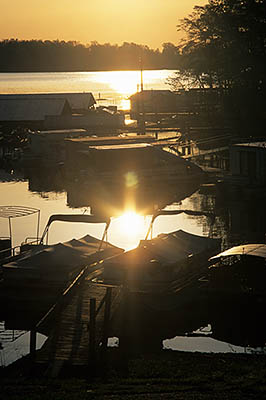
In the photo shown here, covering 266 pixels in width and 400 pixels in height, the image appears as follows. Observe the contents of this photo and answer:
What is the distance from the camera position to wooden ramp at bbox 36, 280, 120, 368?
89.1 feet

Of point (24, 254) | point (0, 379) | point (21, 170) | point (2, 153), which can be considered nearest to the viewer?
point (0, 379)

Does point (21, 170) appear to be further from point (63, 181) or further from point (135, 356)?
point (135, 356)

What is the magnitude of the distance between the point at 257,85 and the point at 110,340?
7266 cm

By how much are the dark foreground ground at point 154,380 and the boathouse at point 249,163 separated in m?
38.3

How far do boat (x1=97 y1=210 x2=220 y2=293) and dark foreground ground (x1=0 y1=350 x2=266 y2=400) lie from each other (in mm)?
5974

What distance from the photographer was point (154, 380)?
Result: 79.7 feet

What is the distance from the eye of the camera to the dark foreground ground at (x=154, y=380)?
22.0 m

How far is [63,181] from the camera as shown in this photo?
7669 centimetres

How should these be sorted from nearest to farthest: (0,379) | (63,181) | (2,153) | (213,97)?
(0,379) → (63,181) → (2,153) → (213,97)

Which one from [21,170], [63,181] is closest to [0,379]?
[63,181]

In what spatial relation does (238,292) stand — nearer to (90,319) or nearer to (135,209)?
(90,319)

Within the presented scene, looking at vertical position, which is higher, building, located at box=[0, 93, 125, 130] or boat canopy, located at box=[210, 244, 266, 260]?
building, located at box=[0, 93, 125, 130]

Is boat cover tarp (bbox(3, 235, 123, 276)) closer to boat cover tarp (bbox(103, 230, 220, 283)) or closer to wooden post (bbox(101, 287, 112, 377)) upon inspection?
boat cover tarp (bbox(103, 230, 220, 283))

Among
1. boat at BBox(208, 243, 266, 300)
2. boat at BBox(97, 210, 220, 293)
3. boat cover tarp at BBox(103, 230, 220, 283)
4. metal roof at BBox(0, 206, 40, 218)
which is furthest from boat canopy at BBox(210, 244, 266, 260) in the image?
metal roof at BBox(0, 206, 40, 218)
